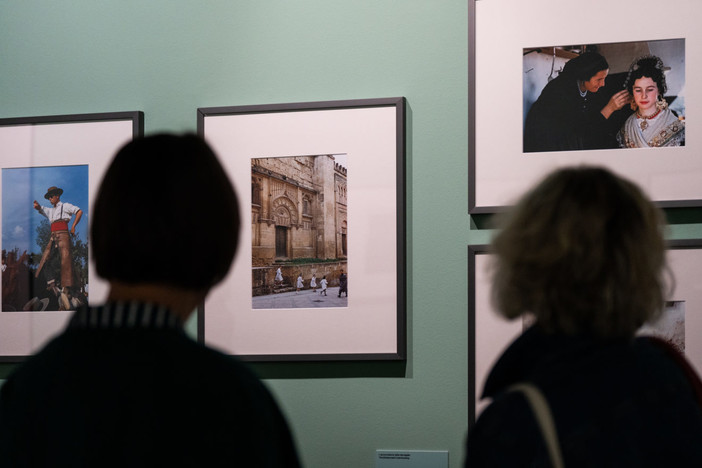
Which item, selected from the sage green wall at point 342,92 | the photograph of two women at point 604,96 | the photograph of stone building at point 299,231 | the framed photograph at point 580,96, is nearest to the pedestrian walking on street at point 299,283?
the photograph of stone building at point 299,231

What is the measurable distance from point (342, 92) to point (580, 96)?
2.15ft

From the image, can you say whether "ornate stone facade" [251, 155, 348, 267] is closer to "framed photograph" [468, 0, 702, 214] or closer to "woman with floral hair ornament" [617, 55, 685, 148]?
"framed photograph" [468, 0, 702, 214]

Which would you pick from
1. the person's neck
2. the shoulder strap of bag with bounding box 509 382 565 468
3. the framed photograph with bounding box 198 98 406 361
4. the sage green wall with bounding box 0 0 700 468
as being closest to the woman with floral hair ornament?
the sage green wall with bounding box 0 0 700 468

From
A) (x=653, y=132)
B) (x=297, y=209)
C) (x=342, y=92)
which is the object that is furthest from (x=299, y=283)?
(x=653, y=132)

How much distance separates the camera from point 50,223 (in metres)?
1.98

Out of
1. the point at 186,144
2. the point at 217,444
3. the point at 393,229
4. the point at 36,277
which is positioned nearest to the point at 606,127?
the point at 393,229

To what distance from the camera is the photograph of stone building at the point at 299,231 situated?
188 cm

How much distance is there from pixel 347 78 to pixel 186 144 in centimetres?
113

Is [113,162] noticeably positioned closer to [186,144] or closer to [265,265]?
[186,144]

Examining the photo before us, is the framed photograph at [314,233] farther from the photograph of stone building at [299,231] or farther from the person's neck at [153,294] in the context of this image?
the person's neck at [153,294]

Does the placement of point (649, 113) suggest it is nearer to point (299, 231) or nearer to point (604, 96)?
point (604, 96)

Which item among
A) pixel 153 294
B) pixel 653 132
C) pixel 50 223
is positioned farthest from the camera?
pixel 50 223

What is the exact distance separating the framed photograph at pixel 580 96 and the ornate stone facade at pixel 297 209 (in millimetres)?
379

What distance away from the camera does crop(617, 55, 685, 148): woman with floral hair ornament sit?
1.74 metres
